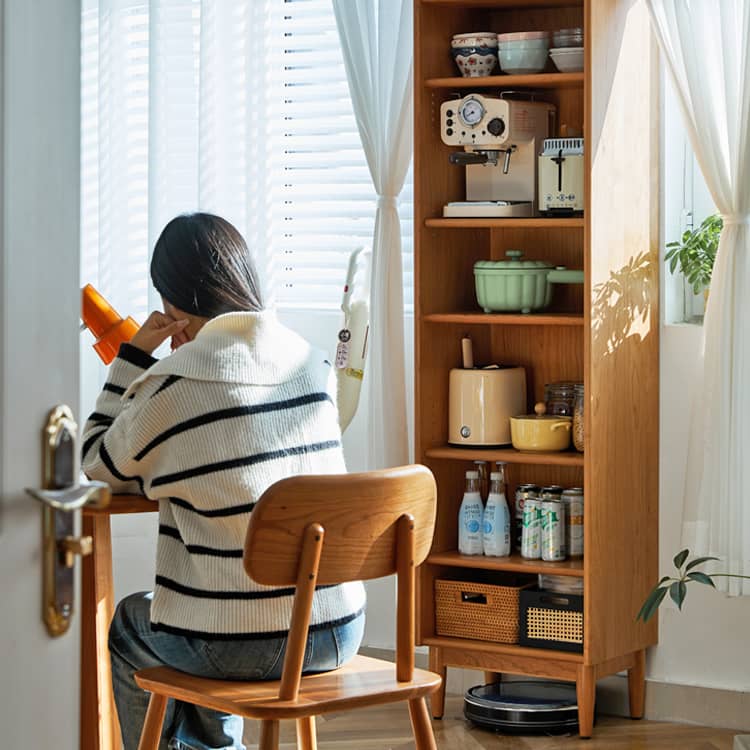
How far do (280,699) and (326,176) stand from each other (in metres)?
2.16

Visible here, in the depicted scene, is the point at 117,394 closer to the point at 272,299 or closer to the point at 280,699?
the point at 280,699

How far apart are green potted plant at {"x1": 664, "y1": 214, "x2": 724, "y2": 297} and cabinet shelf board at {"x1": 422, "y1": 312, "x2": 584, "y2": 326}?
324 mm

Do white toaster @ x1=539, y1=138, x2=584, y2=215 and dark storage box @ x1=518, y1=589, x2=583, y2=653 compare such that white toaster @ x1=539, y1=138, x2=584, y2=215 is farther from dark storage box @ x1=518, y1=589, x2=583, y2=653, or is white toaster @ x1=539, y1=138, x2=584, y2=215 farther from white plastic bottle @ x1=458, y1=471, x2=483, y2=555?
dark storage box @ x1=518, y1=589, x2=583, y2=653

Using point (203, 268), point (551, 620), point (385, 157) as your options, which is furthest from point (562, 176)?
point (203, 268)

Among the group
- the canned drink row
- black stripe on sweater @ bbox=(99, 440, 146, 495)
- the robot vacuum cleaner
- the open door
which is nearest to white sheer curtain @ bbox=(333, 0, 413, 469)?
the canned drink row

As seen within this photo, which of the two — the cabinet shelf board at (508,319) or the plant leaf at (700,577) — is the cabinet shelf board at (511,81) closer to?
the cabinet shelf board at (508,319)

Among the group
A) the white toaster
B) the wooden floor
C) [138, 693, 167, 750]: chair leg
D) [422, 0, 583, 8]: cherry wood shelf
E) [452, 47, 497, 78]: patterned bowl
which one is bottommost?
the wooden floor

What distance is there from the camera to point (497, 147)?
3334 millimetres

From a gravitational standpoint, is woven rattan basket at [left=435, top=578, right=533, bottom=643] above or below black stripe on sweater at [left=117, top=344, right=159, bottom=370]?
below

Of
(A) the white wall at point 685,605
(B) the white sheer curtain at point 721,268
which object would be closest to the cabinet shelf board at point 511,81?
(B) the white sheer curtain at point 721,268

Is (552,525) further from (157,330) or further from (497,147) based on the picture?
(157,330)

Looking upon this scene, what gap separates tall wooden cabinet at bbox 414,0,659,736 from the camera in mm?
3156

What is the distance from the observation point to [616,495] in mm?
3244

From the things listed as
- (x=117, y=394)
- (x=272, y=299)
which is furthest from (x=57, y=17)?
(x=272, y=299)
